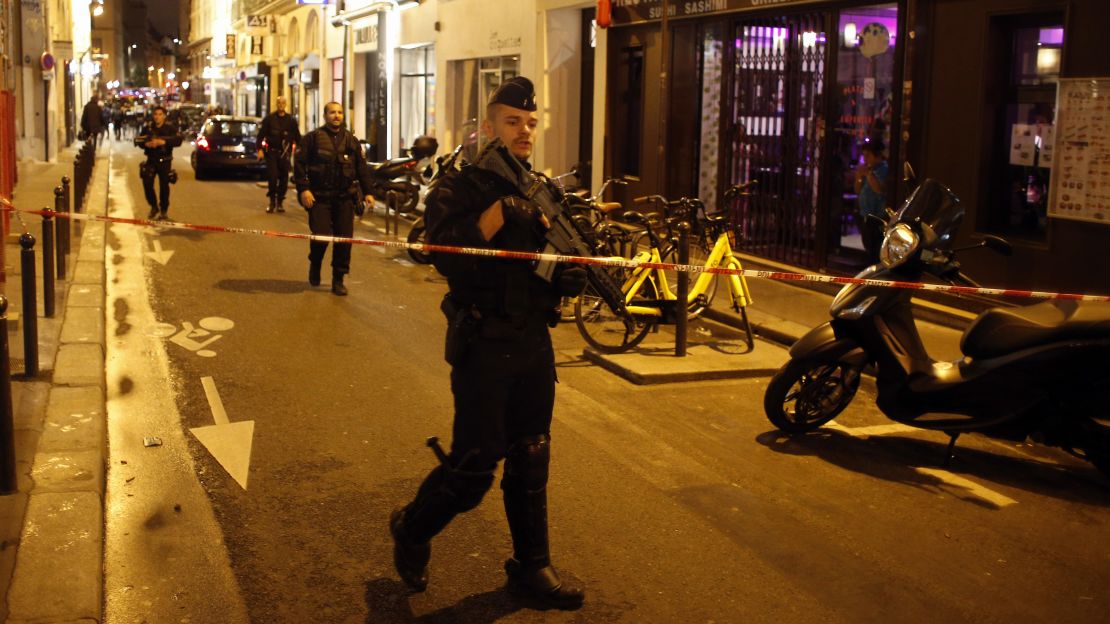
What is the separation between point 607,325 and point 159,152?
10240 millimetres

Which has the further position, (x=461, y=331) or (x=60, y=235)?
(x=60, y=235)

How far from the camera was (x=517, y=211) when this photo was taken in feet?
14.2

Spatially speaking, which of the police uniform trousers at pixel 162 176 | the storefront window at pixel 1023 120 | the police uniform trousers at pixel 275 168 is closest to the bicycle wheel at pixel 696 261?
the storefront window at pixel 1023 120

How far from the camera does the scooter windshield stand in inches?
270

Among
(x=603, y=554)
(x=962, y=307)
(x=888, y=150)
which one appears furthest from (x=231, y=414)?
(x=888, y=150)

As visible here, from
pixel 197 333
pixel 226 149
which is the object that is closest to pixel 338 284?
pixel 197 333

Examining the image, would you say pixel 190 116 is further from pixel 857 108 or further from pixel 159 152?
pixel 857 108

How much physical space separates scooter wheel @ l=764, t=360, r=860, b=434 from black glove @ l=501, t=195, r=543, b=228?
10.1 ft

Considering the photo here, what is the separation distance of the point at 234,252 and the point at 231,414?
7.74 m

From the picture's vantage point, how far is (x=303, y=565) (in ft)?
16.8

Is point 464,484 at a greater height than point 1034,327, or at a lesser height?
lesser

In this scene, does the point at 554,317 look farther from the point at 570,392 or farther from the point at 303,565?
the point at 570,392

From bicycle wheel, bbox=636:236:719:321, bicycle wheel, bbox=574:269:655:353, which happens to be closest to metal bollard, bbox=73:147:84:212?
bicycle wheel, bbox=636:236:719:321

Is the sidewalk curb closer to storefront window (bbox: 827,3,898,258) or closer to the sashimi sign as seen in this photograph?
storefront window (bbox: 827,3,898,258)
